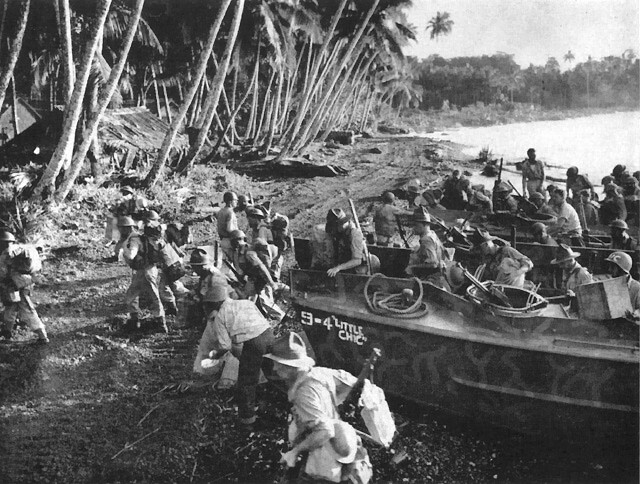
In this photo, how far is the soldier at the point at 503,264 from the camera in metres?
6.54

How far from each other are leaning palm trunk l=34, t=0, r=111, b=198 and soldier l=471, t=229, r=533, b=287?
320 inches

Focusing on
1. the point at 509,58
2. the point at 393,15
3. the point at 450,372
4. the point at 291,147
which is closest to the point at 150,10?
the point at 291,147

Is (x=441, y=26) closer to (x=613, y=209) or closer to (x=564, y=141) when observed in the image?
(x=564, y=141)

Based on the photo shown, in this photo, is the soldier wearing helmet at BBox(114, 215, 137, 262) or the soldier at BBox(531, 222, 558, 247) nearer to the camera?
the soldier at BBox(531, 222, 558, 247)

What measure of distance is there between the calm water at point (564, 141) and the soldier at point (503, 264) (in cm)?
1831

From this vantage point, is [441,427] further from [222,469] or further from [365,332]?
[222,469]

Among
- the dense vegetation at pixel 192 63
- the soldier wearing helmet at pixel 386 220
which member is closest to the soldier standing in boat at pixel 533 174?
the dense vegetation at pixel 192 63

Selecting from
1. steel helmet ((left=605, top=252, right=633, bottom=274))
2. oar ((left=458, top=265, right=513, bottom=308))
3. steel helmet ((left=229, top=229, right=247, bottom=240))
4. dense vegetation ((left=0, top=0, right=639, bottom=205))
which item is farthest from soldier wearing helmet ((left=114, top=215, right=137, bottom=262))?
steel helmet ((left=605, top=252, right=633, bottom=274))

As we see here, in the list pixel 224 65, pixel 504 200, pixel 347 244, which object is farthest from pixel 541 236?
pixel 224 65

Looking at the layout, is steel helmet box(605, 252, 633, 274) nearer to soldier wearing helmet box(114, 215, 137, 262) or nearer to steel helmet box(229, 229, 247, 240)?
steel helmet box(229, 229, 247, 240)

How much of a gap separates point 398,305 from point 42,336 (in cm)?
451

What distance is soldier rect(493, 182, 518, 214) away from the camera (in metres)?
10.8

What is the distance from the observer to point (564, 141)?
1678 inches

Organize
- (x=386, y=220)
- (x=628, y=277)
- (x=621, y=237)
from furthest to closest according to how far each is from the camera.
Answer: (x=386, y=220), (x=621, y=237), (x=628, y=277)
